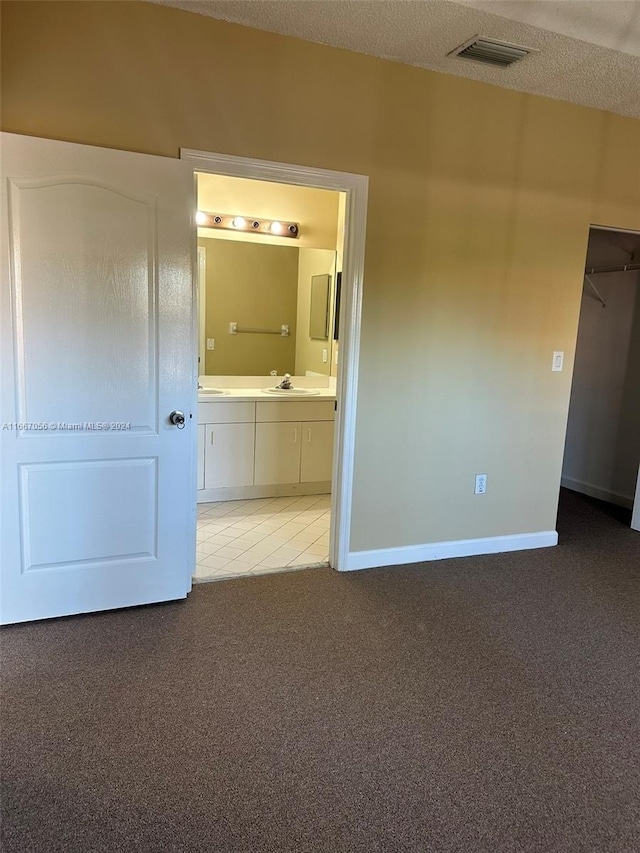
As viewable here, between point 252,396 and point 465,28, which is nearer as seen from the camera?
point 465,28

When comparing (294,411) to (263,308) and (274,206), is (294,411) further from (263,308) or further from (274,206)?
(274,206)

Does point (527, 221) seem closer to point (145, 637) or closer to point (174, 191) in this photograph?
point (174, 191)

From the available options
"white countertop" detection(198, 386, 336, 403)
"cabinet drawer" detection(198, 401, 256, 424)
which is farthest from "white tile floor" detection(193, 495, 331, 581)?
"white countertop" detection(198, 386, 336, 403)

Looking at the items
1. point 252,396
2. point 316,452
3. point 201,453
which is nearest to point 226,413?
point 252,396

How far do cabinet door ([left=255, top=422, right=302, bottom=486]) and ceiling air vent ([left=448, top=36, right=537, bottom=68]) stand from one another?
8.59 feet

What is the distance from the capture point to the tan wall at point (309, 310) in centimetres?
476

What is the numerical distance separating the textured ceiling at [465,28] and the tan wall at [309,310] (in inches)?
81.8

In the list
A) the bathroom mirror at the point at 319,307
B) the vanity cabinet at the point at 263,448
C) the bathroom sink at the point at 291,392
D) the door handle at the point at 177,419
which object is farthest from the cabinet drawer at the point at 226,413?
the door handle at the point at 177,419

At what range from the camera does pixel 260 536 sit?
11.8ft

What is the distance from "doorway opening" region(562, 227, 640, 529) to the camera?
14.7 ft

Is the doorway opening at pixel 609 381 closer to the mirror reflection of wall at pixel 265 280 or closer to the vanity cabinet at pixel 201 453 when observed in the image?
the mirror reflection of wall at pixel 265 280

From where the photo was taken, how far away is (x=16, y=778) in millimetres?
1610

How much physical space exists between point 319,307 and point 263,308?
504mm

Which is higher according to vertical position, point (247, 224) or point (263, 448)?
point (247, 224)
